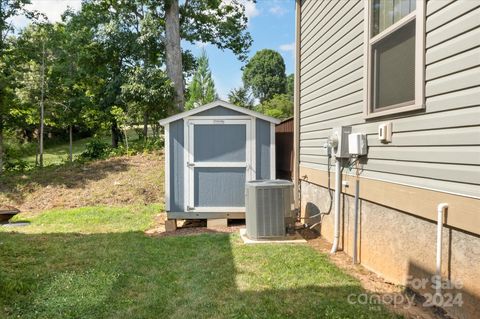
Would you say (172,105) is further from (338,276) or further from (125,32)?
(338,276)

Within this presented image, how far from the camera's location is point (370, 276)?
12.3 feet

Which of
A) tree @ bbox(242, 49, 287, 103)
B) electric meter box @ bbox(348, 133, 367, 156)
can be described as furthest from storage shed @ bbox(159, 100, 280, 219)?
tree @ bbox(242, 49, 287, 103)

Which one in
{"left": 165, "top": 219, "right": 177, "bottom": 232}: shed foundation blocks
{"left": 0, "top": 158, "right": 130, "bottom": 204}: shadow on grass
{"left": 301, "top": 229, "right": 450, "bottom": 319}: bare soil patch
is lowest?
{"left": 165, "top": 219, "right": 177, "bottom": 232}: shed foundation blocks

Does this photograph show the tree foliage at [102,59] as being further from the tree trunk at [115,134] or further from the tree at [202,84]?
the tree at [202,84]

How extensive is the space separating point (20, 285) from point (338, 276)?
287 centimetres

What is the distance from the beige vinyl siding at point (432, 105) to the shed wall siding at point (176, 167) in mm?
2495

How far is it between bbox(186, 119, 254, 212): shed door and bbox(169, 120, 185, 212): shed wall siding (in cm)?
12

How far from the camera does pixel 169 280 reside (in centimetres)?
388

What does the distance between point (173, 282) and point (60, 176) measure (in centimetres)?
858

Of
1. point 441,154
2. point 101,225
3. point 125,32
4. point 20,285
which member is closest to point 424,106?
point 441,154

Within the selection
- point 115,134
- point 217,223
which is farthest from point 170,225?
point 115,134

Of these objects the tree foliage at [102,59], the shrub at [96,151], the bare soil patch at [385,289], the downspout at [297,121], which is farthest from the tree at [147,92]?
the bare soil patch at [385,289]

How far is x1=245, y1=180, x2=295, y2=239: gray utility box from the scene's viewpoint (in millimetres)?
5254

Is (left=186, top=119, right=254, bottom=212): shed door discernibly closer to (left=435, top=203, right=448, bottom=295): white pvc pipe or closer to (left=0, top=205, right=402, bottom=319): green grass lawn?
(left=0, top=205, right=402, bottom=319): green grass lawn
